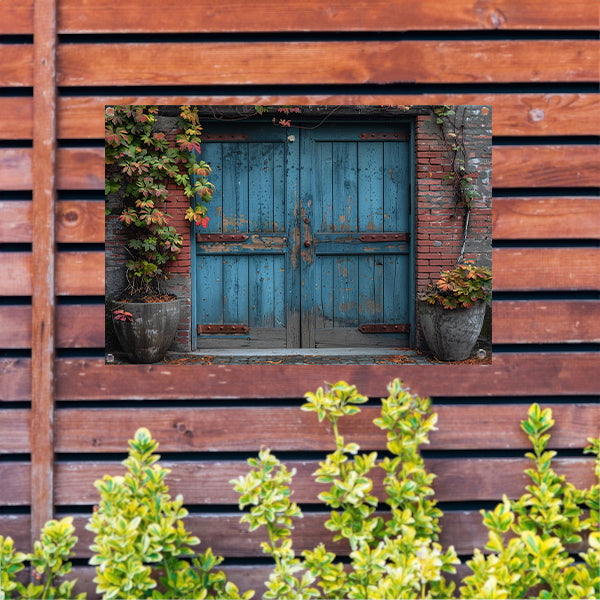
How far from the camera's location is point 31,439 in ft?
6.06

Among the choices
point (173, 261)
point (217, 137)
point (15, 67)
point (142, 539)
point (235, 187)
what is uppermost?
point (217, 137)

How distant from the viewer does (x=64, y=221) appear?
1.86 m

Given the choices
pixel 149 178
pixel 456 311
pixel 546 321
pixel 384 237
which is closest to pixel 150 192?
pixel 149 178

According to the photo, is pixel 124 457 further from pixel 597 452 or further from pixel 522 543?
pixel 597 452

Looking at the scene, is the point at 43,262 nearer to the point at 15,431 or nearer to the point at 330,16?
the point at 15,431

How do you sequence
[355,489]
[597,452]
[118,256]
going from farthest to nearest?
1. [118,256]
2. [597,452]
3. [355,489]

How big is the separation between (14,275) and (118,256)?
12.0 ft

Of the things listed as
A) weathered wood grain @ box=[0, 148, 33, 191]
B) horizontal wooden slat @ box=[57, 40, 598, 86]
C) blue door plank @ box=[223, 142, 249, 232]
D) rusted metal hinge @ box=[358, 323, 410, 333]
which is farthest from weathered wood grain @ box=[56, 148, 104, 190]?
rusted metal hinge @ box=[358, 323, 410, 333]

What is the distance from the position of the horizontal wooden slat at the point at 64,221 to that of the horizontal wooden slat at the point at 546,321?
1.53 metres

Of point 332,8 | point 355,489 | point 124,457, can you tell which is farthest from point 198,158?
point 355,489

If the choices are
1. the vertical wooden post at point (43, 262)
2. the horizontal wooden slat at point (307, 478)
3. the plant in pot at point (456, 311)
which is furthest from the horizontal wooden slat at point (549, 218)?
the plant in pot at point (456, 311)

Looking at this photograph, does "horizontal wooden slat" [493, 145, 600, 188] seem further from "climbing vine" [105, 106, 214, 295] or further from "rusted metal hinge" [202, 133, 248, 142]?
"rusted metal hinge" [202, 133, 248, 142]

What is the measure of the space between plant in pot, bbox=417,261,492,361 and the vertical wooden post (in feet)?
12.7

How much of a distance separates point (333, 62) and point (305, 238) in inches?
148
